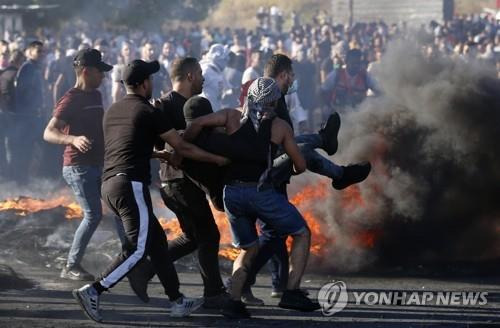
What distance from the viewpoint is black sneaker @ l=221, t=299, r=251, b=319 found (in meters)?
6.87

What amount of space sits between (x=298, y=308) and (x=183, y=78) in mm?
1934

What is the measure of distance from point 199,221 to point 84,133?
162cm

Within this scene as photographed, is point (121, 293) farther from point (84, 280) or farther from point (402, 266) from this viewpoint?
point (402, 266)

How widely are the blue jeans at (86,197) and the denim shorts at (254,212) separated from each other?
182 centimetres

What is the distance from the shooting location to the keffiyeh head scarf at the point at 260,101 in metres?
6.70

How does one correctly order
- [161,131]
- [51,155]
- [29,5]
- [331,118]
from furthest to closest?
[29,5] → [51,155] → [331,118] → [161,131]

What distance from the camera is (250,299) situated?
7.52 m

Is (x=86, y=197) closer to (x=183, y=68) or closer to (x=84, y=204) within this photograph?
(x=84, y=204)

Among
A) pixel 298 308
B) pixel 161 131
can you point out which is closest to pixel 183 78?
pixel 161 131

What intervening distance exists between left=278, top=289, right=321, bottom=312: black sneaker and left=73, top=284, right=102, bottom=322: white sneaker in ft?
4.23

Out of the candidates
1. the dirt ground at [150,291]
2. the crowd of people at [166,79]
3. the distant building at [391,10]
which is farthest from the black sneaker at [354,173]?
the distant building at [391,10]

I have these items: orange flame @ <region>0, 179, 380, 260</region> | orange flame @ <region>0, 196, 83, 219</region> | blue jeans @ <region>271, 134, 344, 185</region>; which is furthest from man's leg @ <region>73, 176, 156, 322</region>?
orange flame @ <region>0, 196, 83, 219</region>

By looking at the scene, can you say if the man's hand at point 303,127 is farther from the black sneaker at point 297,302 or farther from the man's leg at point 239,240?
the black sneaker at point 297,302

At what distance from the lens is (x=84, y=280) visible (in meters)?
8.45
